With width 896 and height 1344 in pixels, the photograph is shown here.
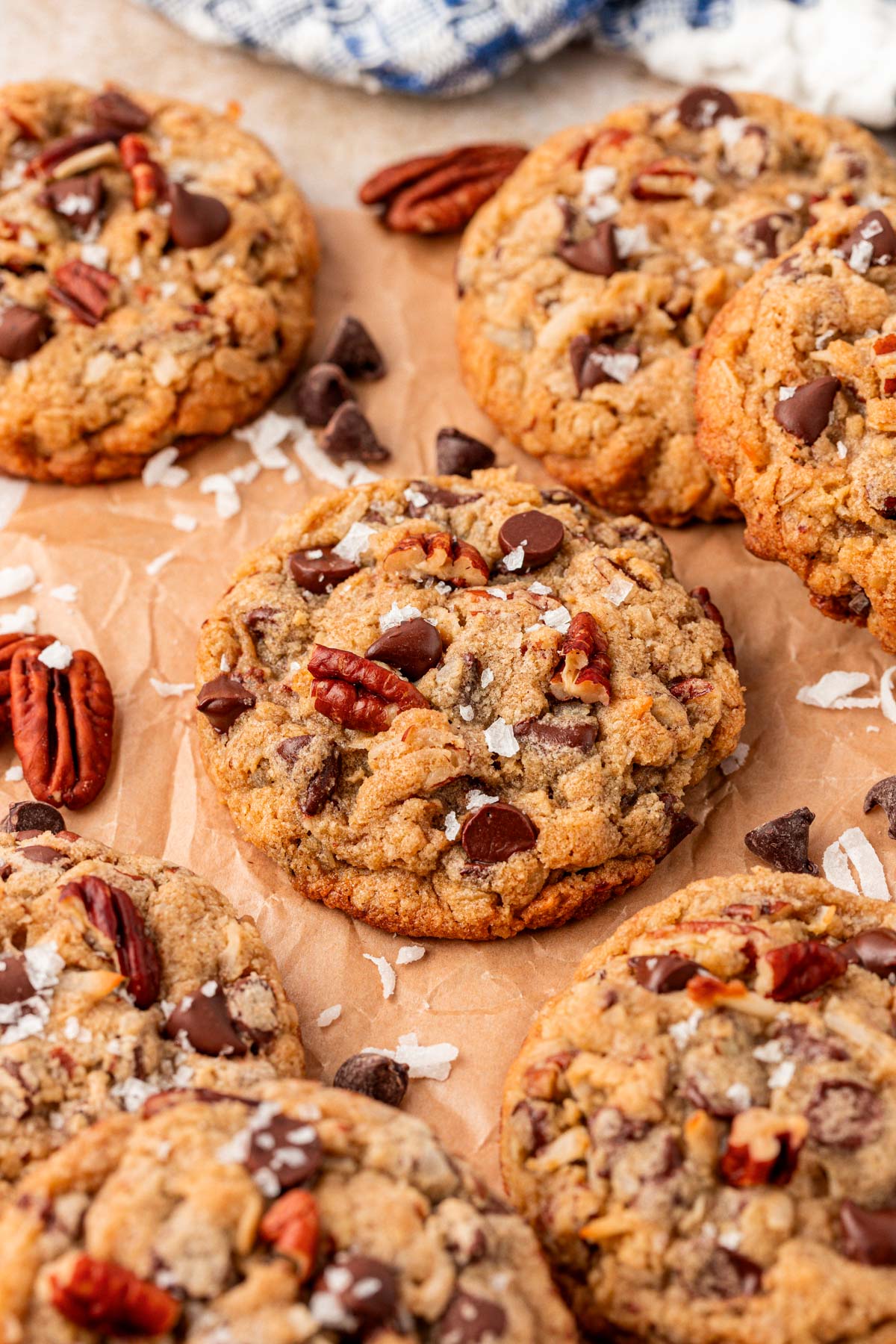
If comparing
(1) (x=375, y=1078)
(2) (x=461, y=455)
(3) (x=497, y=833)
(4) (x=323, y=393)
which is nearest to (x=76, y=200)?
(4) (x=323, y=393)

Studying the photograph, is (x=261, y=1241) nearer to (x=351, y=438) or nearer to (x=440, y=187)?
(x=351, y=438)

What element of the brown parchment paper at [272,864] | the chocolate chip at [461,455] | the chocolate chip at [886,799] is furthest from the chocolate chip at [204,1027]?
the chocolate chip at [461,455]

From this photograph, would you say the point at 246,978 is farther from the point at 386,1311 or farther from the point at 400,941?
the point at 386,1311

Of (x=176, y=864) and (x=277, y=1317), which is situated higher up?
(x=277, y=1317)

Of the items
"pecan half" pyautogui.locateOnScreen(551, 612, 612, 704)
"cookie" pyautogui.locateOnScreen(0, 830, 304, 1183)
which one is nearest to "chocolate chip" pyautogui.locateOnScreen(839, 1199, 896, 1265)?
"cookie" pyautogui.locateOnScreen(0, 830, 304, 1183)

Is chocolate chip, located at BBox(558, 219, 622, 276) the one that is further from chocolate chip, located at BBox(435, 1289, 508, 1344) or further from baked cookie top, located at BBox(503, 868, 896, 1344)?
chocolate chip, located at BBox(435, 1289, 508, 1344)

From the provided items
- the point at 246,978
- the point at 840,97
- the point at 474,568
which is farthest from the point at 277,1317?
the point at 840,97
